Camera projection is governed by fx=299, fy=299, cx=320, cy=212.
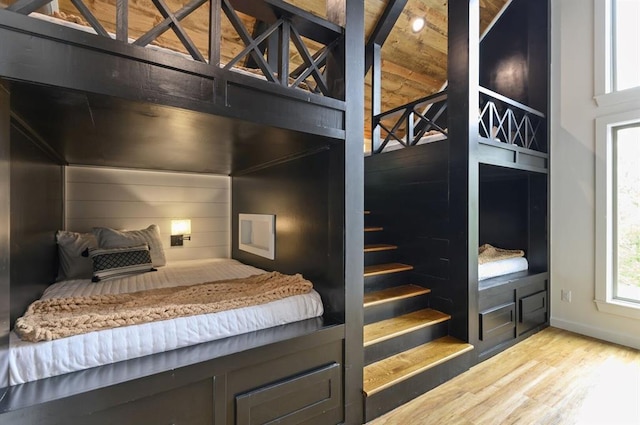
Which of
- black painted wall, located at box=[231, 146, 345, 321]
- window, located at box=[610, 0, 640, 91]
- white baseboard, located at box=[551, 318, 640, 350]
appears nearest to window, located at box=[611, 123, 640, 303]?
white baseboard, located at box=[551, 318, 640, 350]

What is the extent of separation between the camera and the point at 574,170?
3.25 m

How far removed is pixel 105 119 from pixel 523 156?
3581mm

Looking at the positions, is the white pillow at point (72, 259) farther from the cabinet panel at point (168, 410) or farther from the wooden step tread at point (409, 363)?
the wooden step tread at point (409, 363)

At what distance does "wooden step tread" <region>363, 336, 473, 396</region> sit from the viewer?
1.92 meters

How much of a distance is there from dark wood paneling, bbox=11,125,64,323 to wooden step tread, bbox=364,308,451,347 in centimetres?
A: 203

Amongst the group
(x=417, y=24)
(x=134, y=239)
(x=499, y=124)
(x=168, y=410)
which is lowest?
(x=168, y=410)

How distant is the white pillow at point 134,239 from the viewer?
2.64 m

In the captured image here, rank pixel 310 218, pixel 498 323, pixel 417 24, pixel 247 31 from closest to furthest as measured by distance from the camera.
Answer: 1. pixel 247 31
2. pixel 310 218
3. pixel 498 323
4. pixel 417 24

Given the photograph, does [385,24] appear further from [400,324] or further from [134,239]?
[134,239]

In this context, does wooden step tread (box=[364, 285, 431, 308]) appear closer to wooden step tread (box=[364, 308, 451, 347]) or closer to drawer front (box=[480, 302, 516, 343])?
wooden step tread (box=[364, 308, 451, 347])

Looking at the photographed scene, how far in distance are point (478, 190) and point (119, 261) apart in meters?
3.40

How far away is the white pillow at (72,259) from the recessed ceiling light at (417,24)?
4.66 meters

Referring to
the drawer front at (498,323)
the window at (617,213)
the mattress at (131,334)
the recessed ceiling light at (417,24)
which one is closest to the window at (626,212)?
the window at (617,213)

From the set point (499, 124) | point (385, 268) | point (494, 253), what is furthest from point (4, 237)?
point (494, 253)
